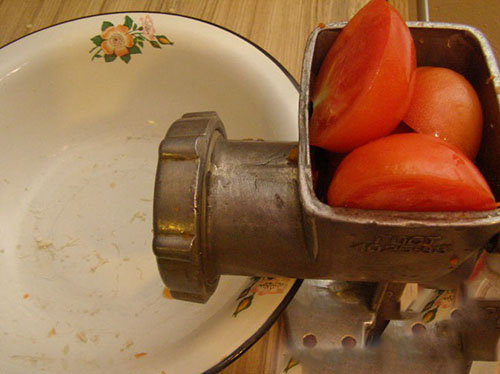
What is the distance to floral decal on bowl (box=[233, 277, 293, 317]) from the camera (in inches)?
20.7

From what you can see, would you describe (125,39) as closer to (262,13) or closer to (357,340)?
(262,13)

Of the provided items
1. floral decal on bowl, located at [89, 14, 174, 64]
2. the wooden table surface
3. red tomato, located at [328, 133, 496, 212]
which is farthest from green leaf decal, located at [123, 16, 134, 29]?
red tomato, located at [328, 133, 496, 212]

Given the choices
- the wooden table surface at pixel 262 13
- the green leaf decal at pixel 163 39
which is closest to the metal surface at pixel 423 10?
the wooden table surface at pixel 262 13

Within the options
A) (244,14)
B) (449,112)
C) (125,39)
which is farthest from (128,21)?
(449,112)

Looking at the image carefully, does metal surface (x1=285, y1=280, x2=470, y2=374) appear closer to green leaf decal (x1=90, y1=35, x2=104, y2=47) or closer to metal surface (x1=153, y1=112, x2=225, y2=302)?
metal surface (x1=153, y1=112, x2=225, y2=302)

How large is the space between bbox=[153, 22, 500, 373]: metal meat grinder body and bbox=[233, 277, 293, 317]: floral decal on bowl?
0.16 ft

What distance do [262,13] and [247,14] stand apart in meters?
0.03

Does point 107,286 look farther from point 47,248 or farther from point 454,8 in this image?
point 454,8

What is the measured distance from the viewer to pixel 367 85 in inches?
13.6

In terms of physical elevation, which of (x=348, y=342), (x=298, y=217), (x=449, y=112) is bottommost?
(x=348, y=342)

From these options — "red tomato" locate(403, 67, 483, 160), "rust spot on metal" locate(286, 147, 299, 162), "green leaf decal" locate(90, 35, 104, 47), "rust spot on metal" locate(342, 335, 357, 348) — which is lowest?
"rust spot on metal" locate(342, 335, 357, 348)

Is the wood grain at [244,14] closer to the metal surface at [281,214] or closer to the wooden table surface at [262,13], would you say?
the wooden table surface at [262,13]

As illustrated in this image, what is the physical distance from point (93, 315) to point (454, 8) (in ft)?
3.16

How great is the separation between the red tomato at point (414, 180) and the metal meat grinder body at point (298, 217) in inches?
0.6
